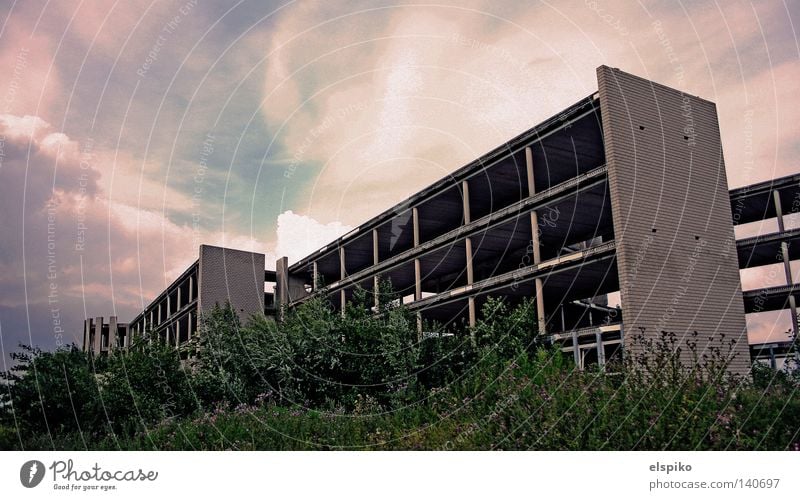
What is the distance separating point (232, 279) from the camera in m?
57.8

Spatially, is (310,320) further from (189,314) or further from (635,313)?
(189,314)

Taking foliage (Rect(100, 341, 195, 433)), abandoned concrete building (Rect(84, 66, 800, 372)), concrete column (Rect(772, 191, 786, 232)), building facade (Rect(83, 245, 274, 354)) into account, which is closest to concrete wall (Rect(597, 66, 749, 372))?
abandoned concrete building (Rect(84, 66, 800, 372))

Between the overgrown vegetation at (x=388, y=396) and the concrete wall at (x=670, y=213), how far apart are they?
2482 mm

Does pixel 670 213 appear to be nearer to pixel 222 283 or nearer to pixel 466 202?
pixel 466 202

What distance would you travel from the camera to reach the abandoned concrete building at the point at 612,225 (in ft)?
86.1

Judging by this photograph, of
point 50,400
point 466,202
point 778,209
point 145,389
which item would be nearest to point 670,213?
point 466,202

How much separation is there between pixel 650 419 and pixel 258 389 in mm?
15445

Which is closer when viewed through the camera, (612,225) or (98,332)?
(612,225)

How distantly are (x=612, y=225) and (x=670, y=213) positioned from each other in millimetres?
6758

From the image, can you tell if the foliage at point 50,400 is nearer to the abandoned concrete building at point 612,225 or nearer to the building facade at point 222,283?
the abandoned concrete building at point 612,225

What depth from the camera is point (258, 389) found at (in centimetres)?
2275

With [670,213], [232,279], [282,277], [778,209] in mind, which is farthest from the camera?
[232,279]

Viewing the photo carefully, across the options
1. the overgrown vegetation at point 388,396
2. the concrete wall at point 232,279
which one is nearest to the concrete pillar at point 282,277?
the concrete wall at point 232,279
